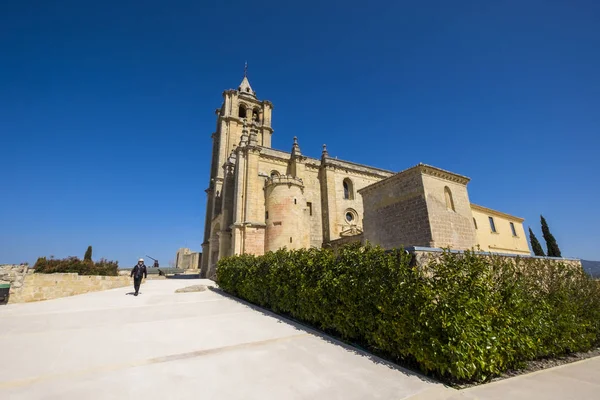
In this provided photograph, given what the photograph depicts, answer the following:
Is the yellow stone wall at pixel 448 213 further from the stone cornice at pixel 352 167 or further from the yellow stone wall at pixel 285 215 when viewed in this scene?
the stone cornice at pixel 352 167

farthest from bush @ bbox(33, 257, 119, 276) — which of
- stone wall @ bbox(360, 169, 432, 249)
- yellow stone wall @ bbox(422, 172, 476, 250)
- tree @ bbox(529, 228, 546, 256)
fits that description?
tree @ bbox(529, 228, 546, 256)

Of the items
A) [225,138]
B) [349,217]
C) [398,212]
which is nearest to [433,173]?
[398,212]

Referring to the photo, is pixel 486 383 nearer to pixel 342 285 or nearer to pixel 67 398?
A: pixel 342 285

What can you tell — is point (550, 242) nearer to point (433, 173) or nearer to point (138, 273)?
point (433, 173)

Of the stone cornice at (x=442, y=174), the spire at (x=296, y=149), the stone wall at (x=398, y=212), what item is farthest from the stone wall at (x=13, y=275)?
the spire at (x=296, y=149)

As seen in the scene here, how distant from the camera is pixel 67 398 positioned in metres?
2.93

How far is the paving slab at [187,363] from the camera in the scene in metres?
3.10

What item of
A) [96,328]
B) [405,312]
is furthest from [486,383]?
[96,328]

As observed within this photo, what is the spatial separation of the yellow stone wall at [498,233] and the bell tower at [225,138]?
20002mm

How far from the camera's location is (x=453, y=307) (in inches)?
142

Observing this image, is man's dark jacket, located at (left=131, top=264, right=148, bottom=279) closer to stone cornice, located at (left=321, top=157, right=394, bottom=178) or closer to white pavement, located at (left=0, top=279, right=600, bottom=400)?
white pavement, located at (left=0, top=279, right=600, bottom=400)

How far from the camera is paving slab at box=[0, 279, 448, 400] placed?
10.2 feet

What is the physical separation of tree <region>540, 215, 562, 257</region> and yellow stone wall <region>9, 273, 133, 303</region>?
4057cm

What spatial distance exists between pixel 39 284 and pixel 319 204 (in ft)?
65.6
